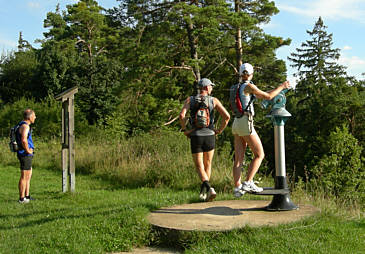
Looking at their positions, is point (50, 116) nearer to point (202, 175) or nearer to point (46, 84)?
point (46, 84)

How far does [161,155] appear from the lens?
12125mm

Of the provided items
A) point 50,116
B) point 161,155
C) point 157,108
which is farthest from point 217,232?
point 50,116

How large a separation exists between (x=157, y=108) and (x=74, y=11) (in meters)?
27.4

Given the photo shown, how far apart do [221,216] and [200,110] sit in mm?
1607

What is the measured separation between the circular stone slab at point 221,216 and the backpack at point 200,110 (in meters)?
1.34

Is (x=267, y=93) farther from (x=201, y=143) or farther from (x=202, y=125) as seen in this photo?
(x=201, y=143)

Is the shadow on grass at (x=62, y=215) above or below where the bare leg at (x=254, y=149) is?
below

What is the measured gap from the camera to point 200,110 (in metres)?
6.35

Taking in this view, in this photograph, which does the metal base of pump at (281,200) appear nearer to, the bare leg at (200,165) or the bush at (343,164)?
the bare leg at (200,165)

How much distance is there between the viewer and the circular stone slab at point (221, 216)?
18.0ft

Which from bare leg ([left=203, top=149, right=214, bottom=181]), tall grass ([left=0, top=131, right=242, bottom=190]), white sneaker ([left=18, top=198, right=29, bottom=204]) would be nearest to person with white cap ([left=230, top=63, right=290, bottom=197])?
bare leg ([left=203, top=149, right=214, bottom=181])

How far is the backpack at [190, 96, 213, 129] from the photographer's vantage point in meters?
6.34

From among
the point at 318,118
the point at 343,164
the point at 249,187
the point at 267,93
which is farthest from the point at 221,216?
the point at 318,118

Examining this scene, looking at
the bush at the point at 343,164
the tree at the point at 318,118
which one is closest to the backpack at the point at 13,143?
the bush at the point at 343,164
